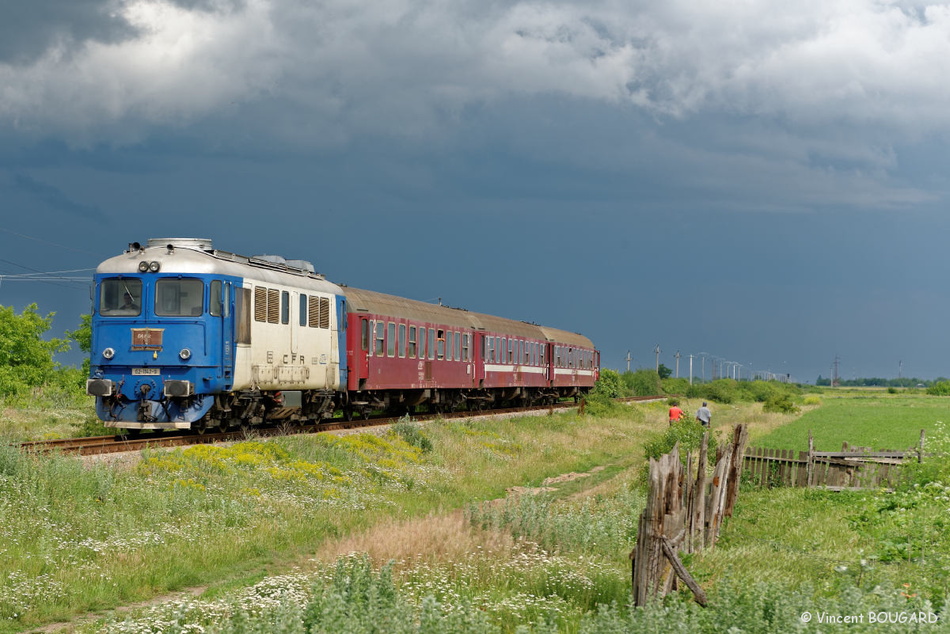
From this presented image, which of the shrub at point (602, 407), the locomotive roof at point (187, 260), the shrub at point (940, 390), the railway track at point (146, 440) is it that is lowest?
the shrub at point (940, 390)

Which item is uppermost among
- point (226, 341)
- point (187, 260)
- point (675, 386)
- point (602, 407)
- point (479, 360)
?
point (187, 260)

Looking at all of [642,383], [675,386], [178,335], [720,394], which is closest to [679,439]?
[178,335]

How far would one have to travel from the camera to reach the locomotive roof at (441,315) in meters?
31.0

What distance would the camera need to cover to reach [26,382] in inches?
2283

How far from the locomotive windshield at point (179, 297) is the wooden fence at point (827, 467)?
1226 centimetres

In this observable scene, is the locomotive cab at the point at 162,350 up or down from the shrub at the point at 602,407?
up

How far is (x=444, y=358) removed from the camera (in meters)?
38.4

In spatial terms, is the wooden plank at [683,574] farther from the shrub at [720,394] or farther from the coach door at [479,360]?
the shrub at [720,394]

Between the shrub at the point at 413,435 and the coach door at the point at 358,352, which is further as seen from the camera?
the coach door at the point at 358,352

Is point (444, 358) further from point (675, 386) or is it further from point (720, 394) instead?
point (675, 386)

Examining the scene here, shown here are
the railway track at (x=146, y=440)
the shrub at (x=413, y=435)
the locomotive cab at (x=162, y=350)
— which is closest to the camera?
the railway track at (x=146, y=440)

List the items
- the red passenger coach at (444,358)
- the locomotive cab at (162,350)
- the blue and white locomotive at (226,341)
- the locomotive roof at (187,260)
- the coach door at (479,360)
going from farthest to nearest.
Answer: the coach door at (479,360) < the red passenger coach at (444,358) < the locomotive roof at (187,260) < the blue and white locomotive at (226,341) < the locomotive cab at (162,350)

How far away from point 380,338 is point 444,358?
7.05 metres

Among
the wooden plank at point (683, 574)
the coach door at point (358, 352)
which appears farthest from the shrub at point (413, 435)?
the wooden plank at point (683, 574)
